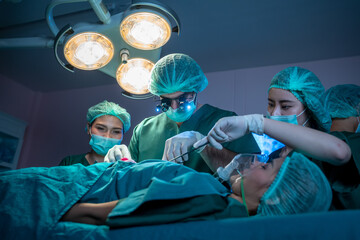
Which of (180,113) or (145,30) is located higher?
(145,30)

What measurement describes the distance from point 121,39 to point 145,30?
0.17 metres

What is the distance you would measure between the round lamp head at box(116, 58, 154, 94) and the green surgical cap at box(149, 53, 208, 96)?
0.20m

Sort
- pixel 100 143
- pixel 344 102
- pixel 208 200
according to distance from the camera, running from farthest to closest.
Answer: pixel 100 143, pixel 344 102, pixel 208 200

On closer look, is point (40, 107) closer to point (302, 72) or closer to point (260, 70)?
point (260, 70)

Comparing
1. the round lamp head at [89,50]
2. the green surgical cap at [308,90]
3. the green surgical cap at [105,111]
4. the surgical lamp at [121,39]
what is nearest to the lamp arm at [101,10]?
the surgical lamp at [121,39]

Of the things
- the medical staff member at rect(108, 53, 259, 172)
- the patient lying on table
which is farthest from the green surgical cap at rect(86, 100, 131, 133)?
the patient lying on table


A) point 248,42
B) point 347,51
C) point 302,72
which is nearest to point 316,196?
point 302,72

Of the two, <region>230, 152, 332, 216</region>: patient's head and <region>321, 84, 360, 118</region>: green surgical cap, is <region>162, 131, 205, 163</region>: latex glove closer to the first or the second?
<region>230, 152, 332, 216</region>: patient's head

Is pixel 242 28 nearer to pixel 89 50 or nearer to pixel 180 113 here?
pixel 180 113

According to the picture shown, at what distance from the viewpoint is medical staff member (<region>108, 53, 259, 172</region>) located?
1.79 meters

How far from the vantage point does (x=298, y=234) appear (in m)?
0.75

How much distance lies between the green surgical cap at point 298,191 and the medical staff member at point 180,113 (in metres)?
0.68

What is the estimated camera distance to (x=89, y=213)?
1.12m

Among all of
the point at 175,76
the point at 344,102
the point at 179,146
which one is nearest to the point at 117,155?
the point at 179,146
